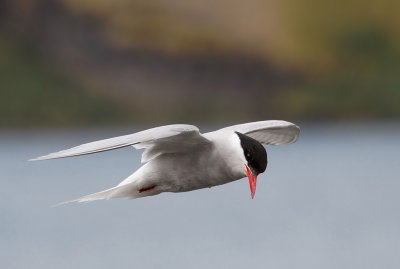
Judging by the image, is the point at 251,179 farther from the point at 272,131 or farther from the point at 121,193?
the point at 272,131

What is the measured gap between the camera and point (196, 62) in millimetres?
14969

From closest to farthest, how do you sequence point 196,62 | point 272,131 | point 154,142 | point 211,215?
point 154,142 → point 272,131 → point 211,215 → point 196,62

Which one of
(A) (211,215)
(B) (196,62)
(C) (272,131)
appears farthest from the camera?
(B) (196,62)

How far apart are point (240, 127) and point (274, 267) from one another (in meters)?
3.53

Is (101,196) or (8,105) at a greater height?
Answer: (101,196)

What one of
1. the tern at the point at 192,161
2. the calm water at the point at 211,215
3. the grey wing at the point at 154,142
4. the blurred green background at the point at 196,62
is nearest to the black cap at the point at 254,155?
the tern at the point at 192,161

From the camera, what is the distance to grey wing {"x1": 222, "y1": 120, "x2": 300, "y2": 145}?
5.73 m

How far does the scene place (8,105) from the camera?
14367mm

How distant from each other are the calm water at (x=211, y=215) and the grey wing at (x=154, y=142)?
3.69 m

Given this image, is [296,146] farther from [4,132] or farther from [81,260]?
[81,260]

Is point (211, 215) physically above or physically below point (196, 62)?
below

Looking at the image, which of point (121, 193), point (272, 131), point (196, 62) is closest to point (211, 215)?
point (196, 62)

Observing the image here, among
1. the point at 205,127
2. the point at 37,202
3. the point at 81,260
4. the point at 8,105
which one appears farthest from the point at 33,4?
the point at 81,260

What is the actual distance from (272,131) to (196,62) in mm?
8960
